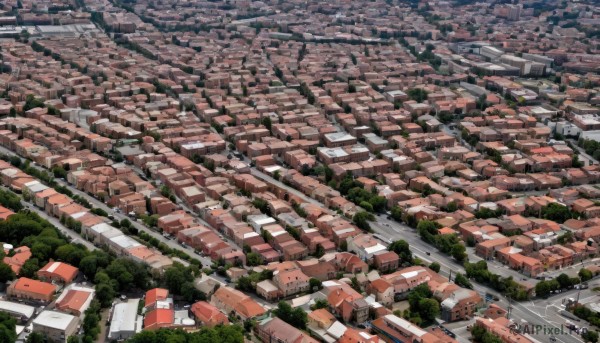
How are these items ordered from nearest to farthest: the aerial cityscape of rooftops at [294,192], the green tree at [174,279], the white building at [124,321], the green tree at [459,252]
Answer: the white building at [124,321]
the aerial cityscape of rooftops at [294,192]
the green tree at [174,279]
the green tree at [459,252]

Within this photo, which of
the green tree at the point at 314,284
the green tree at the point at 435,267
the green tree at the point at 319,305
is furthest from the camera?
the green tree at the point at 435,267

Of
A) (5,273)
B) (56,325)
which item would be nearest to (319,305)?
(56,325)

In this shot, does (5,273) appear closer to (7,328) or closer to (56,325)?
(7,328)

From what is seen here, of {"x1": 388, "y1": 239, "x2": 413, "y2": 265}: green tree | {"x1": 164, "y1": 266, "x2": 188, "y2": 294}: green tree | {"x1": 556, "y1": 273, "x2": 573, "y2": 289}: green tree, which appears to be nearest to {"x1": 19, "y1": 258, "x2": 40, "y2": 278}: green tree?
{"x1": 164, "y1": 266, "x2": 188, "y2": 294}: green tree

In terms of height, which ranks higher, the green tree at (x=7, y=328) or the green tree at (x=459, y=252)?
the green tree at (x=7, y=328)

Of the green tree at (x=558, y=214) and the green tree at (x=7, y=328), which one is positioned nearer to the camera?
the green tree at (x=7, y=328)

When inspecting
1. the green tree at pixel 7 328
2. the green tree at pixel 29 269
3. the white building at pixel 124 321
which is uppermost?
the green tree at pixel 7 328

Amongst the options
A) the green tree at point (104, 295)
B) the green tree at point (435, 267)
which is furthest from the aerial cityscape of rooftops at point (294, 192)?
the green tree at point (435, 267)

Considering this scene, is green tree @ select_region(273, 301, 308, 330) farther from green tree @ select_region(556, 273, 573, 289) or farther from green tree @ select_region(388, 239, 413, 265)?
green tree @ select_region(556, 273, 573, 289)

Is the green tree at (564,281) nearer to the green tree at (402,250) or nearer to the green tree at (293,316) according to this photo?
the green tree at (402,250)

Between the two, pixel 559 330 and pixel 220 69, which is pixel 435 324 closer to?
pixel 559 330
